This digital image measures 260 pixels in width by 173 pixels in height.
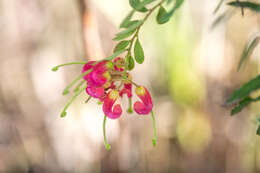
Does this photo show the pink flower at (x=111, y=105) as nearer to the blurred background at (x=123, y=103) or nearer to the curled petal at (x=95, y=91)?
the curled petal at (x=95, y=91)

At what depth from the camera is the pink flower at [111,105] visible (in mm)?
413

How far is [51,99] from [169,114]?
2.23 feet

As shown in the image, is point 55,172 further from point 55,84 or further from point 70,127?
point 55,84

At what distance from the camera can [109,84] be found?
411mm

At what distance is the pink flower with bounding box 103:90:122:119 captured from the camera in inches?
16.2

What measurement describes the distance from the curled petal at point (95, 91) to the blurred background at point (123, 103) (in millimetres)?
1353

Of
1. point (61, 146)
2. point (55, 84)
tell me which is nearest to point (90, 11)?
point (55, 84)

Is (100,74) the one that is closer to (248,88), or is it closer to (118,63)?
(118,63)

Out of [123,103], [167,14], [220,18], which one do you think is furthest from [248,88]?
[123,103]

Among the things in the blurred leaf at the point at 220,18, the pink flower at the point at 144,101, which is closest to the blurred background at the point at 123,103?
the blurred leaf at the point at 220,18

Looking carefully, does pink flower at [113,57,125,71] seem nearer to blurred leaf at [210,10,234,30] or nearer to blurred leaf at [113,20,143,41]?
blurred leaf at [113,20,143,41]

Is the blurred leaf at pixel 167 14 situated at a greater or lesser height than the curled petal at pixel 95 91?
greater

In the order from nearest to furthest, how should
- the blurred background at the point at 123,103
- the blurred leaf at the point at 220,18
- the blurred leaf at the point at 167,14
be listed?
the blurred leaf at the point at 167,14 → the blurred leaf at the point at 220,18 → the blurred background at the point at 123,103

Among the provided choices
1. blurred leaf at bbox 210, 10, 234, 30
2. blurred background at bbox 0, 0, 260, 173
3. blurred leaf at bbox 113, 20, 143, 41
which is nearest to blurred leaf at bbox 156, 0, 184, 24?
blurred leaf at bbox 113, 20, 143, 41
